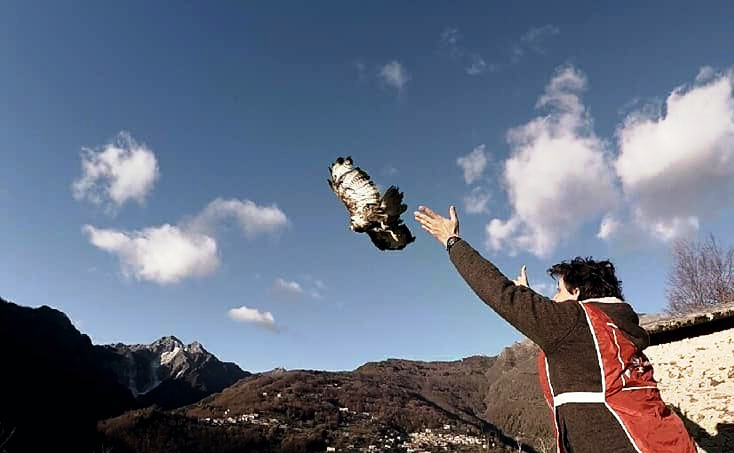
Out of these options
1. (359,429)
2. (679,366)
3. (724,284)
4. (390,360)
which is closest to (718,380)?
(679,366)

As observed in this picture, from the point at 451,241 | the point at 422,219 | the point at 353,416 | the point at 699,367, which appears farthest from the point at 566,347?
the point at 353,416

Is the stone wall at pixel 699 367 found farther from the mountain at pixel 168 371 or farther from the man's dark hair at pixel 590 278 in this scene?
the mountain at pixel 168 371

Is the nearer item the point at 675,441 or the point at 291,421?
the point at 675,441

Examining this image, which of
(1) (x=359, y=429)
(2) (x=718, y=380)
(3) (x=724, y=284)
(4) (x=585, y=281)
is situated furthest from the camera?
(1) (x=359, y=429)

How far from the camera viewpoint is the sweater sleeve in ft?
7.77

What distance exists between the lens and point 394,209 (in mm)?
3592

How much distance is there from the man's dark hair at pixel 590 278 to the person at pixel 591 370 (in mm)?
160

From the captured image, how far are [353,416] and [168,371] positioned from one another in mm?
57599

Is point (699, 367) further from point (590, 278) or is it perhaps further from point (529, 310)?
point (529, 310)

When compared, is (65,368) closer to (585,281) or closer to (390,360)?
(585,281)

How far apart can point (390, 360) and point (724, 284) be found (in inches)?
6012

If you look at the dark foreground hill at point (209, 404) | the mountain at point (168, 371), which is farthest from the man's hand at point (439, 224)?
the mountain at point (168, 371)

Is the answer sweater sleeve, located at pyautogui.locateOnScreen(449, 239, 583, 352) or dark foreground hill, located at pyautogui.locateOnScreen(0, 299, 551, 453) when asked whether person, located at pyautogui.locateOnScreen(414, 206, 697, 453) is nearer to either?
sweater sleeve, located at pyautogui.locateOnScreen(449, 239, 583, 352)

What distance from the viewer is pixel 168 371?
428ft
